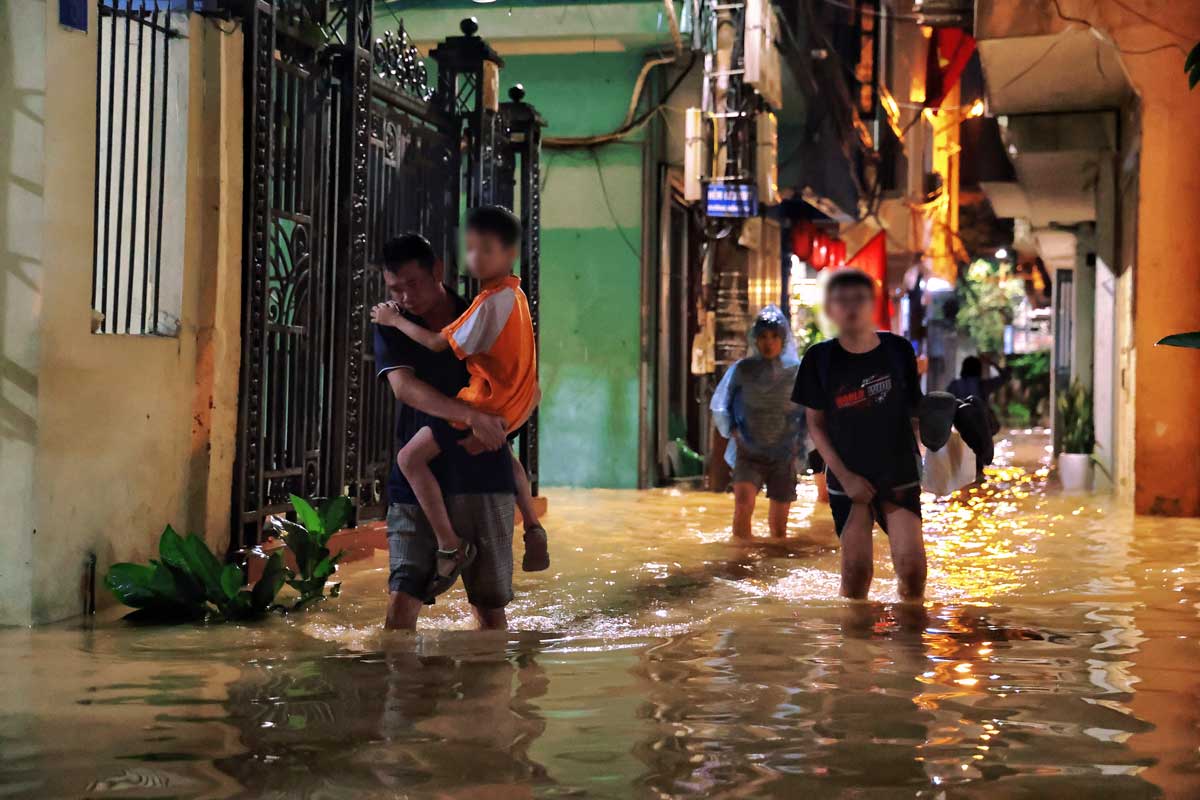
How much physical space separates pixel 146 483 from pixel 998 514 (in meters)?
8.84

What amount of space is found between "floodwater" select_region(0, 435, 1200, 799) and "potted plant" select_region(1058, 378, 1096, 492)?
8.68 meters

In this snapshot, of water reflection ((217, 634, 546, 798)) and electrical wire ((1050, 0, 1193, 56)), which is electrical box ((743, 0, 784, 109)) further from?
water reflection ((217, 634, 546, 798))

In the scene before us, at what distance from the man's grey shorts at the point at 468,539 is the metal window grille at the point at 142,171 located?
256 cm

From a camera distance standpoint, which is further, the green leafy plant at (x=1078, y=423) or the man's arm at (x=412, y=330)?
the green leafy plant at (x=1078, y=423)

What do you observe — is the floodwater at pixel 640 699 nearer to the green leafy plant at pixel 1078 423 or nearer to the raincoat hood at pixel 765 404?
the raincoat hood at pixel 765 404

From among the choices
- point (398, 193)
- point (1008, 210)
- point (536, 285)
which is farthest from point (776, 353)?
point (1008, 210)

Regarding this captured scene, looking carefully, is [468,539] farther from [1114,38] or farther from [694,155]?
[694,155]

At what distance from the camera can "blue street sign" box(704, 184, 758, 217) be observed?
15.0 metres

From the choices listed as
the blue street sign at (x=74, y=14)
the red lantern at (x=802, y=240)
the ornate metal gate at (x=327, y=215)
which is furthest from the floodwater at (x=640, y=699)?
the red lantern at (x=802, y=240)

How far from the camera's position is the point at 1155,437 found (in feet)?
44.4

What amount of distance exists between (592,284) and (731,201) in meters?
2.43

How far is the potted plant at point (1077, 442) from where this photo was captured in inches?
670

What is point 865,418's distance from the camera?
23.5ft

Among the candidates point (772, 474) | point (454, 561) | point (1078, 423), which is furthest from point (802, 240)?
point (454, 561)
